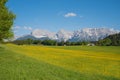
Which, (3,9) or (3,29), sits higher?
(3,9)

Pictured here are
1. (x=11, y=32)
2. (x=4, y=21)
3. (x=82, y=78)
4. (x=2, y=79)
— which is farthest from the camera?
(x=11, y=32)

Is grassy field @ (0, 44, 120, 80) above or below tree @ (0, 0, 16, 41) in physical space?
below

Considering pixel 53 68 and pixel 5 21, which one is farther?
pixel 5 21

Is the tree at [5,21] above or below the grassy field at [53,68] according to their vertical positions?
above

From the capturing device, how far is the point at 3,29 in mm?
54500

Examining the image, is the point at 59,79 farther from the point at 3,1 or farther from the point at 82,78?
the point at 3,1

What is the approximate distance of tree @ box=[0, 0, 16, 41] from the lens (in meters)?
53.5

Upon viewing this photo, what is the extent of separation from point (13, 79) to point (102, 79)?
6.83m

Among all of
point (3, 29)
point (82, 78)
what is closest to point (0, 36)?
point (3, 29)

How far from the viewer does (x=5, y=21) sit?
5378cm

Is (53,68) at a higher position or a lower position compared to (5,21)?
lower

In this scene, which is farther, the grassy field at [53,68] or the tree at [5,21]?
the tree at [5,21]

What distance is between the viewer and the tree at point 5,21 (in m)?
53.5

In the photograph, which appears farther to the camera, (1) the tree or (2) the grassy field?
(1) the tree
